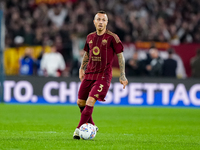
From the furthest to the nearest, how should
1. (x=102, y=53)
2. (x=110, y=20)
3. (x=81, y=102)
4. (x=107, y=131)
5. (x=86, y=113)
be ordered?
(x=110, y=20) → (x=107, y=131) → (x=81, y=102) → (x=102, y=53) → (x=86, y=113)

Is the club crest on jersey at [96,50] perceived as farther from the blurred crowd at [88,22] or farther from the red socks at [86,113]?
the blurred crowd at [88,22]

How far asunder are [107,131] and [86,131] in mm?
1890

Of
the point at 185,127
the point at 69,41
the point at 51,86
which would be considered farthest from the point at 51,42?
the point at 185,127

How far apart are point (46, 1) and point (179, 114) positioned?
383 inches

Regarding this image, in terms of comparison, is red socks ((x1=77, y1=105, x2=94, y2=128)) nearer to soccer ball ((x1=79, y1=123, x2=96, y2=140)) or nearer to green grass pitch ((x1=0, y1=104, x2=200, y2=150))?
soccer ball ((x1=79, y1=123, x2=96, y2=140))

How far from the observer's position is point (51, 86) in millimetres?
16891

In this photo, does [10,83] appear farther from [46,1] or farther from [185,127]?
[185,127]

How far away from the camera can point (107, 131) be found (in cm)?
909

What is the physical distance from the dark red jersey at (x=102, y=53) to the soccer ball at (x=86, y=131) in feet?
2.71

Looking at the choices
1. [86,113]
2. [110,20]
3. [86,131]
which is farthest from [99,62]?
[110,20]

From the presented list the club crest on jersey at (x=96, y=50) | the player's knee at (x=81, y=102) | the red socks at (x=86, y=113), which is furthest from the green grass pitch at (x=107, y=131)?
the club crest on jersey at (x=96, y=50)

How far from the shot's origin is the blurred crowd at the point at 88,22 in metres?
18.9

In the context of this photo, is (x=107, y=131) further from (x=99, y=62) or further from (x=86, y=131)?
(x=99, y=62)

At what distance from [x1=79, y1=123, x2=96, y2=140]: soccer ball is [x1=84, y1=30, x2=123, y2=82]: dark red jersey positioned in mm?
825
